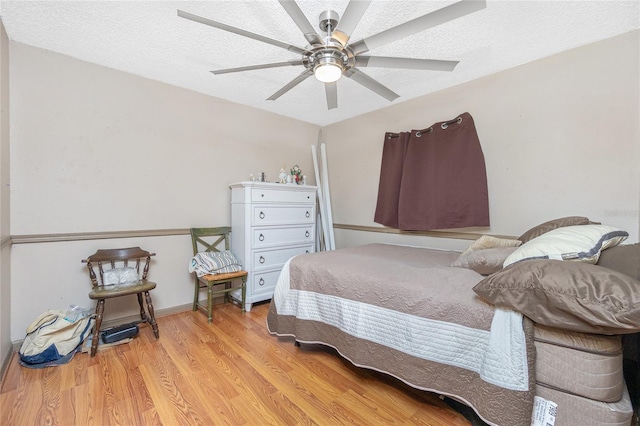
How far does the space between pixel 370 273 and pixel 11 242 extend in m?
2.66

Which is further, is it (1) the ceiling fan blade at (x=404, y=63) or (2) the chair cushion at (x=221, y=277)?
(2) the chair cushion at (x=221, y=277)

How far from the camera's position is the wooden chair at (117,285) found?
2.04 meters

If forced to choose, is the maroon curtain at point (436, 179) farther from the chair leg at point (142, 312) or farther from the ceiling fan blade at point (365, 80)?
the chair leg at point (142, 312)

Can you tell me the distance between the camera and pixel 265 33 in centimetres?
189

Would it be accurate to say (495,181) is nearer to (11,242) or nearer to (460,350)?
(460,350)

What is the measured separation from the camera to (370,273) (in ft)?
5.57

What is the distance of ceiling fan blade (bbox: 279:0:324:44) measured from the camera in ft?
3.92

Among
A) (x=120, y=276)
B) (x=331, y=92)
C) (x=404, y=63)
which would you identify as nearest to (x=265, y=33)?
(x=331, y=92)

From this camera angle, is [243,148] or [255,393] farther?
[243,148]

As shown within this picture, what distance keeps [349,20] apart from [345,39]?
0.12 meters

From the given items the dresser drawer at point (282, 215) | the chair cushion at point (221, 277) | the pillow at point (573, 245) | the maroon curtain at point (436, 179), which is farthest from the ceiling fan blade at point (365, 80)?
the chair cushion at point (221, 277)

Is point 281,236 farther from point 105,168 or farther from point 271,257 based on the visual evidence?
point 105,168

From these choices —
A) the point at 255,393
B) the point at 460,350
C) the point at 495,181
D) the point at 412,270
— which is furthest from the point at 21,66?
the point at 495,181

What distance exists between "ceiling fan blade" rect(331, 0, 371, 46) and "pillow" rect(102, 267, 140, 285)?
247cm
